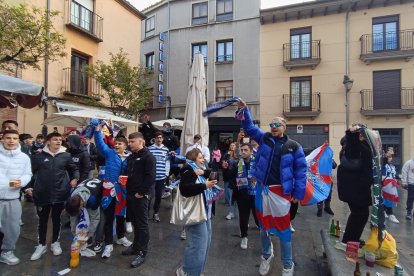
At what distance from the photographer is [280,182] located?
11.3 feet

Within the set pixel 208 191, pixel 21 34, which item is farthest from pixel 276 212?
pixel 21 34

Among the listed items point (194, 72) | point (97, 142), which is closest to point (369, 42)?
point (194, 72)

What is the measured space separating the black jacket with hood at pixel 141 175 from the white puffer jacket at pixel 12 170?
4.88ft

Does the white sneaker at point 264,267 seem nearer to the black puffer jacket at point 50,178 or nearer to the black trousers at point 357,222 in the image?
the black trousers at point 357,222

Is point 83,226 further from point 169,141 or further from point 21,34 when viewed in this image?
point 21,34

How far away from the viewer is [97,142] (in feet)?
13.9

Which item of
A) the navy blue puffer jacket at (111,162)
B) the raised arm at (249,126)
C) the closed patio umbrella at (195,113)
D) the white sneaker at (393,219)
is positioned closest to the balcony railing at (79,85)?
the closed patio umbrella at (195,113)

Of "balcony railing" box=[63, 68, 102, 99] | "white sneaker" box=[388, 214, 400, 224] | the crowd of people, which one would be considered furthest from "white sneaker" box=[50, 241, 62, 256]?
"balcony railing" box=[63, 68, 102, 99]

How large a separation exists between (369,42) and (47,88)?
16568 mm

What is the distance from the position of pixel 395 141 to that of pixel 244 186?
1380 cm

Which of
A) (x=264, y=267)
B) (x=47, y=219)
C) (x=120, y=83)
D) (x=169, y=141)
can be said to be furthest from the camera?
(x=120, y=83)

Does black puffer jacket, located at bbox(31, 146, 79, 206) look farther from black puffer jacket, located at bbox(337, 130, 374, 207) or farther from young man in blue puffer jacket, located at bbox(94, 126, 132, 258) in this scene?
black puffer jacket, located at bbox(337, 130, 374, 207)

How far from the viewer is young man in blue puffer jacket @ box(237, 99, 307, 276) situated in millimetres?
3389

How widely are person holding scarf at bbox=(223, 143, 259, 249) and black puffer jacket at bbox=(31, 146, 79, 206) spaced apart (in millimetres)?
2795
